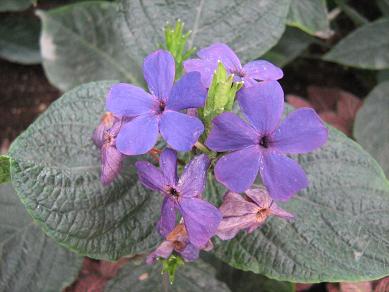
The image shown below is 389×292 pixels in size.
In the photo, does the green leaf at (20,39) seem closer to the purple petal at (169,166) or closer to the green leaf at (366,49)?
the green leaf at (366,49)

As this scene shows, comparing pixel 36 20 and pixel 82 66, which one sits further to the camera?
pixel 36 20

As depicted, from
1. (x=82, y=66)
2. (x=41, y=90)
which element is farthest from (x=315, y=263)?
(x=41, y=90)

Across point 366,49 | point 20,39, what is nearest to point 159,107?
point 366,49

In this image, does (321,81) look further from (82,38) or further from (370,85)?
(82,38)

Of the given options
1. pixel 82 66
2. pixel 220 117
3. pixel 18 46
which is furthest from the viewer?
pixel 18 46

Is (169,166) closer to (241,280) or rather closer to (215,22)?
(215,22)

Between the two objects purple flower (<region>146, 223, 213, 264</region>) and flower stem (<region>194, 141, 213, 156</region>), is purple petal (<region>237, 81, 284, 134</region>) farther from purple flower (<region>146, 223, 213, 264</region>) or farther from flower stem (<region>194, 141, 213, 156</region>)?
purple flower (<region>146, 223, 213, 264</region>)
